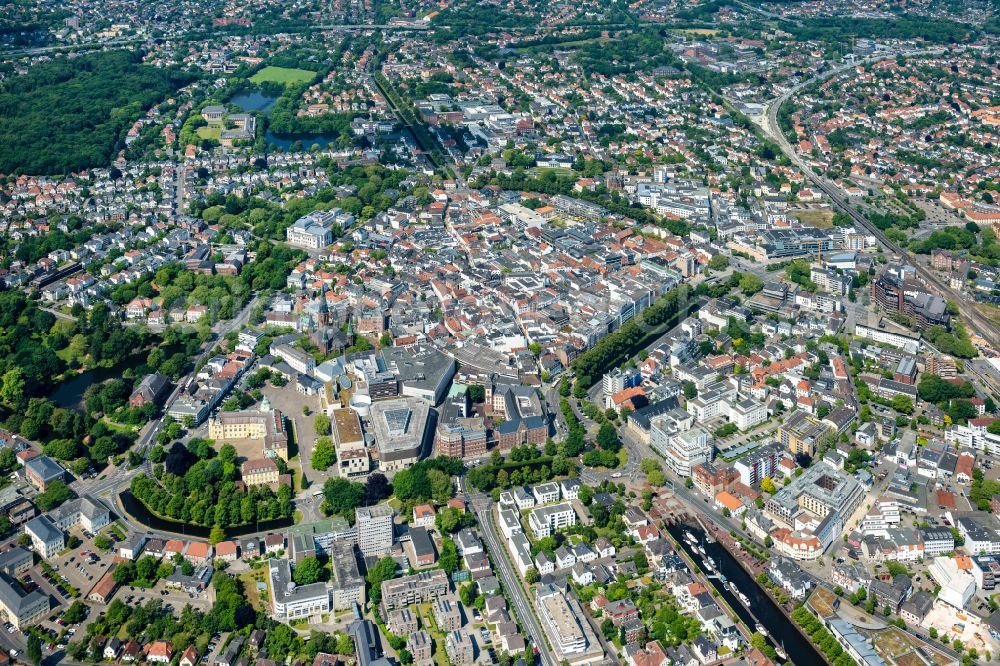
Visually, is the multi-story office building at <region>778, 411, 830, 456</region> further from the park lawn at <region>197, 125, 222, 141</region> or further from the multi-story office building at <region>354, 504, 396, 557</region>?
the park lawn at <region>197, 125, 222, 141</region>

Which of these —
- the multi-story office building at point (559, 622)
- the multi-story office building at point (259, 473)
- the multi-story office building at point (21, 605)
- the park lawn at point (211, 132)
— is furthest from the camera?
the park lawn at point (211, 132)

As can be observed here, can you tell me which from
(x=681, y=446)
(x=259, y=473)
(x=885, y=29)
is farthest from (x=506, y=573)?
(x=885, y=29)

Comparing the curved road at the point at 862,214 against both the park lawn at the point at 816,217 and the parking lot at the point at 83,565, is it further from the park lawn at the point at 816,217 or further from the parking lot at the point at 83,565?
the parking lot at the point at 83,565

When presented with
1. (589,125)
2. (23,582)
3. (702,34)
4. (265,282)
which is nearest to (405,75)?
(589,125)

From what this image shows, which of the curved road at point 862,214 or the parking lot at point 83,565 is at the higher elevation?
the parking lot at point 83,565

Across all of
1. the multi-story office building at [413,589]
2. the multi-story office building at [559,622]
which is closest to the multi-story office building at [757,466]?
the multi-story office building at [559,622]

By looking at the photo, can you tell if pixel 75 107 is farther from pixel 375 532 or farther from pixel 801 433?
pixel 801 433
